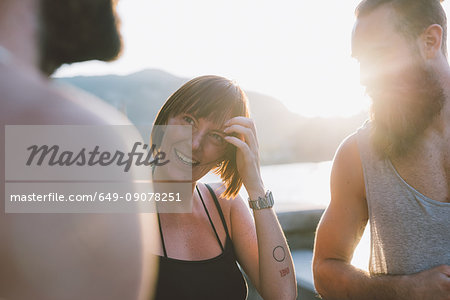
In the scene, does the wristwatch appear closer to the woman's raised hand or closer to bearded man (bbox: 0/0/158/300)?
the woman's raised hand

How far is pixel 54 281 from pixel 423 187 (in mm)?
1544

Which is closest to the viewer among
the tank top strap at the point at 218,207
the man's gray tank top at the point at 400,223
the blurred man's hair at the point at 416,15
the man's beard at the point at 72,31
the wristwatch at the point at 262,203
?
the man's beard at the point at 72,31

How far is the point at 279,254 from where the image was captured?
169cm

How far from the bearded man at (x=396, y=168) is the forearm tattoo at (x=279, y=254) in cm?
24

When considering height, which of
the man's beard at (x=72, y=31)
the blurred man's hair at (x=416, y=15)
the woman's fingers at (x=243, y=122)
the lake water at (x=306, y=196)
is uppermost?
the blurred man's hair at (x=416, y=15)

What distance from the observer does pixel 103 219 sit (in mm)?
709

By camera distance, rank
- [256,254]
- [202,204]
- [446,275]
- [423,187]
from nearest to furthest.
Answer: [446,275], [423,187], [256,254], [202,204]

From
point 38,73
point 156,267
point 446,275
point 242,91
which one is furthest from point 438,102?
point 38,73

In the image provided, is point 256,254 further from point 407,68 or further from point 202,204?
point 407,68

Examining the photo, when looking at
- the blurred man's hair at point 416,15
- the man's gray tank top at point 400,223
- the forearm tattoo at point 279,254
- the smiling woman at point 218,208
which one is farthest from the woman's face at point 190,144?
→ the blurred man's hair at point 416,15

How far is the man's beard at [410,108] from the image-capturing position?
160cm

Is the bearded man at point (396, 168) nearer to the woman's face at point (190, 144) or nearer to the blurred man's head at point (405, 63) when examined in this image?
the blurred man's head at point (405, 63)

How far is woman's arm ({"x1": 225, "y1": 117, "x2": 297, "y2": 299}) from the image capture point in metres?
1.67

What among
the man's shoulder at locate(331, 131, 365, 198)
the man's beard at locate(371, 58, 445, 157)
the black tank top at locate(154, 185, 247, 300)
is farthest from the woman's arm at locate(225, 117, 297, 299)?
the man's beard at locate(371, 58, 445, 157)
